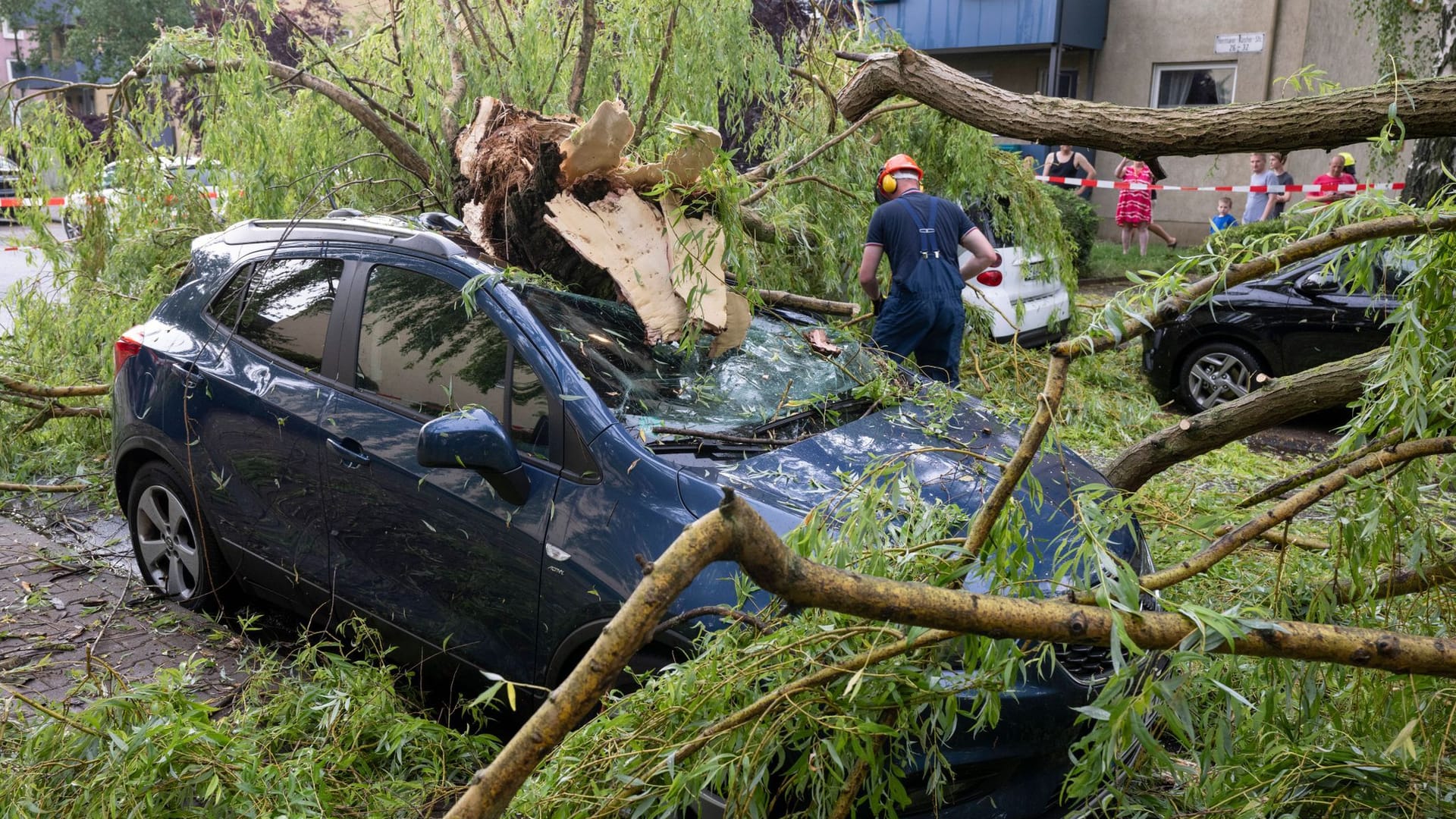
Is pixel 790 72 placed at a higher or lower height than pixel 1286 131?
higher

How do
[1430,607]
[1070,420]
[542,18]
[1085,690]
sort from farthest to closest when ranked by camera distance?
[1070,420]
[542,18]
[1085,690]
[1430,607]

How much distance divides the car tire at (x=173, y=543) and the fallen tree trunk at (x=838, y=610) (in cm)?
336

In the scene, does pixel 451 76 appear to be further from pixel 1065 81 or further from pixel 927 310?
pixel 1065 81

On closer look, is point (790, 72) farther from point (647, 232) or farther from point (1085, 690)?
point (1085, 690)

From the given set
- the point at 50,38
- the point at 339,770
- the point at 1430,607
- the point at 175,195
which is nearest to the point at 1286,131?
the point at 1430,607

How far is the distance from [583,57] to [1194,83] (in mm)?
15237

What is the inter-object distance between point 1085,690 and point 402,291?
275 cm

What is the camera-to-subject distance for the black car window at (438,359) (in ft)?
12.7

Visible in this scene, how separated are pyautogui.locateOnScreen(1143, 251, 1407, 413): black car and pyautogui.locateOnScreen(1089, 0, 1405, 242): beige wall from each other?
8558 mm

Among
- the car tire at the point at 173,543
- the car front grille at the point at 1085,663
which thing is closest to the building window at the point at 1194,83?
the car front grille at the point at 1085,663

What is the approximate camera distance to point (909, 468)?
290 cm

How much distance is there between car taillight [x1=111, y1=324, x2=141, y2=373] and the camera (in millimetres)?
5203

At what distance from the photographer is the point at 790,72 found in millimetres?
7422

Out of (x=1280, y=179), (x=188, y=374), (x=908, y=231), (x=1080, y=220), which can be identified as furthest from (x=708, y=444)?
(x=1280, y=179)
